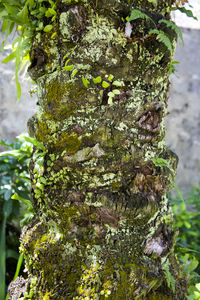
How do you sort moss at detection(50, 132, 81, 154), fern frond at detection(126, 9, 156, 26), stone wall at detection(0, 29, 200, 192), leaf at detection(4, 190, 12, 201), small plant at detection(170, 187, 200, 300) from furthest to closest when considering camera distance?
stone wall at detection(0, 29, 200, 192), leaf at detection(4, 190, 12, 201), small plant at detection(170, 187, 200, 300), moss at detection(50, 132, 81, 154), fern frond at detection(126, 9, 156, 26)

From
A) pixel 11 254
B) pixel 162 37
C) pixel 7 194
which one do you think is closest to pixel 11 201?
pixel 7 194

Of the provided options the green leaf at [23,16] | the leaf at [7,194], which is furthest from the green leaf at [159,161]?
the leaf at [7,194]

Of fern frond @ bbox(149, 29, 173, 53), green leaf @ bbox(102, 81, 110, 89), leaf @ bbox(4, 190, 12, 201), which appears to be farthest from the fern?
leaf @ bbox(4, 190, 12, 201)

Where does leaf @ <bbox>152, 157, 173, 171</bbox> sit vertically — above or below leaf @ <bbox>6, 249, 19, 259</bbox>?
above

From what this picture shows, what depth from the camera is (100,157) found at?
118cm

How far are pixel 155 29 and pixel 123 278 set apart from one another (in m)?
1.03

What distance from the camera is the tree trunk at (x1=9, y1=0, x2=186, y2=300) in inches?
46.3

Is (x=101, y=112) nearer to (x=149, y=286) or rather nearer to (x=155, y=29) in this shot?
(x=155, y=29)

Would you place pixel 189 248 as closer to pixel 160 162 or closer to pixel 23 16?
pixel 160 162

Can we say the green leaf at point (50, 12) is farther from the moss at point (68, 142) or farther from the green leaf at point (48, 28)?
the moss at point (68, 142)

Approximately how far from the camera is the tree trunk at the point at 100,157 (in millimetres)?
1176

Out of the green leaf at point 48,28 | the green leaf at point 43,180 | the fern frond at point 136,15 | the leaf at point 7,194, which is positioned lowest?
the leaf at point 7,194

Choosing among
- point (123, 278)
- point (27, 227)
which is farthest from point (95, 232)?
point (27, 227)

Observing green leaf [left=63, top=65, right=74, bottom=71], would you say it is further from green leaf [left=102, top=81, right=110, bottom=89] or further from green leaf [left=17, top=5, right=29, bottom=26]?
green leaf [left=17, top=5, right=29, bottom=26]
